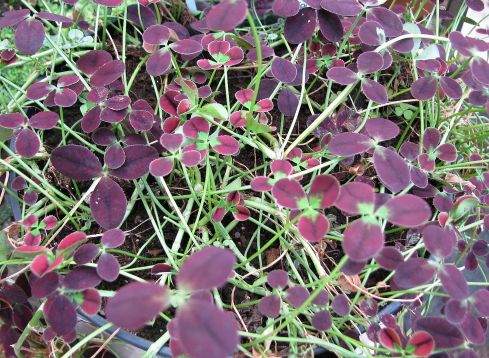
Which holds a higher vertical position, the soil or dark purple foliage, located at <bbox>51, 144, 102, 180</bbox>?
dark purple foliage, located at <bbox>51, 144, 102, 180</bbox>

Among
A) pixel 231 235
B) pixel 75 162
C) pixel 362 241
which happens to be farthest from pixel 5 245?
pixel 362 241

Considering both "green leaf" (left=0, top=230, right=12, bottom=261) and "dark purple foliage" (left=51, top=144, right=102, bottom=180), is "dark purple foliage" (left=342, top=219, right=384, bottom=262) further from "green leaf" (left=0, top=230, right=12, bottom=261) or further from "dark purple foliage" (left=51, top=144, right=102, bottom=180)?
"green leaf" (left=0, top=230, right=12, bottom=261)

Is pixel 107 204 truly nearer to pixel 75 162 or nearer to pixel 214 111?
pixel 75 162

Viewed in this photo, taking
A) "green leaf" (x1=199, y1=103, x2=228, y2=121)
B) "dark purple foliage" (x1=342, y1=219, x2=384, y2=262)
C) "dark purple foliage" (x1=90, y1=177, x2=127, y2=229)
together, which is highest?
"green leaf" (x1=199, y1=103, x2=228, y2=121)

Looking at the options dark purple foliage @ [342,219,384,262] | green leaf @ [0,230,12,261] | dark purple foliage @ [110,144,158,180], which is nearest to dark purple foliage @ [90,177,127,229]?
dark purple foliage @ [110,144,158,180]

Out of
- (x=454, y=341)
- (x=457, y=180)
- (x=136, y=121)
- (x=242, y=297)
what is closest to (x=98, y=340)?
(x=242, y=297)

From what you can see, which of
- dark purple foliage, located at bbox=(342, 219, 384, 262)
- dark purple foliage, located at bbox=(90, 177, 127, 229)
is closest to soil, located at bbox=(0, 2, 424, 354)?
dark purple foliage, located at bbox=(90, 177, 127, 229)

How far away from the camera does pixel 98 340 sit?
64 cm

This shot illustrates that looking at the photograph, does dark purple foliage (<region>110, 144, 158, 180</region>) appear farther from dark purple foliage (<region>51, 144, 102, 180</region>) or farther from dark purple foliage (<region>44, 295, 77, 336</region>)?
dark purple foliage (<region>44, 295, 77, 336</region>)

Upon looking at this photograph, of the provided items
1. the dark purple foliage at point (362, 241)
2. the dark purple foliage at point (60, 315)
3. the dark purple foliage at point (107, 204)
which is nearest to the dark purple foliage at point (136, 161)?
the dark purple foliage at point (107, 204)

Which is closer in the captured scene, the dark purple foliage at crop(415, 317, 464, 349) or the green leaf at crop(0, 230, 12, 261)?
the dark purple foliage at crop(415, 317, 464, 349)

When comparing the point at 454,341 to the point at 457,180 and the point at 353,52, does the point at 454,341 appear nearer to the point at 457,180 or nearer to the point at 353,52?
the point at 457,180

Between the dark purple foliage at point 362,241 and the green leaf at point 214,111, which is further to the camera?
the green leaf at point 214,111

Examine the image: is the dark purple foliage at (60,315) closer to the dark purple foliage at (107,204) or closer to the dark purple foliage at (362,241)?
the dark purple foliage at (107,204)
